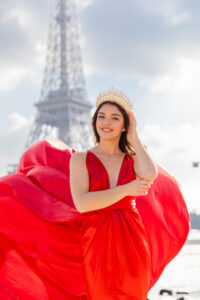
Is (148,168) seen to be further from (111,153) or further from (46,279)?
(46,279)

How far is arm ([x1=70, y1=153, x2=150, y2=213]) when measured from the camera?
2.58m

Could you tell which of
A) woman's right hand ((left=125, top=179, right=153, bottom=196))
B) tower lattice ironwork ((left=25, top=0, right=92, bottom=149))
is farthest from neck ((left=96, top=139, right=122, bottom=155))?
tower lattice ironwork ((left=25, top=0, right=92, bottom=149))

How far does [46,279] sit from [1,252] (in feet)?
1.33

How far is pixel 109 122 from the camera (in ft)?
9.18

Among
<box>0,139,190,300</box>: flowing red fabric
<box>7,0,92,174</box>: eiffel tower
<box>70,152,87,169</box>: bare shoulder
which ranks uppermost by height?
<box>7,0,92,174</box>: eiffel tower

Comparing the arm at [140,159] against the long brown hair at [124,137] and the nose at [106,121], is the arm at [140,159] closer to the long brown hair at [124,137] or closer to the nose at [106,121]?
the long brown hair at [124,137]

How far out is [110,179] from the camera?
2.74 metres

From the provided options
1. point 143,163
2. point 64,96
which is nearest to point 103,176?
point 143,163

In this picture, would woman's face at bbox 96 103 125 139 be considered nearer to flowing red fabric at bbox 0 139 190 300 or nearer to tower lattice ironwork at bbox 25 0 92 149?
flowing red fabric at bbox 0 139 190 300

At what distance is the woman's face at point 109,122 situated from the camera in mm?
2809

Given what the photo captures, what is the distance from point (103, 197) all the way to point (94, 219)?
0.56ft

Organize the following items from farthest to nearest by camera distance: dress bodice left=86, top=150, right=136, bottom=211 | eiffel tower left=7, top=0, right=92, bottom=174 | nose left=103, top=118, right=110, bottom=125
Answer: 1. eiffel tower left=7, top=0, right=92, bottom=174
2. nose left=103, top=118, right=110, bottom=125
3. dress bodice left=86, top=150, right=136, bottom=211

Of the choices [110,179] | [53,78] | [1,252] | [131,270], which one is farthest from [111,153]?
[53,78]

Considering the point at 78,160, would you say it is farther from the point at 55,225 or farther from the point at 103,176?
the point at 55,225
